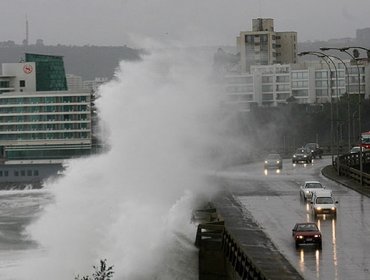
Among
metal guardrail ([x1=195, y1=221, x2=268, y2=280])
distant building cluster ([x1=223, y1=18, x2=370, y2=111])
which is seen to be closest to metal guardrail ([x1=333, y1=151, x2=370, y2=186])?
metal guardrail ([x1=195, y1=221, x2=268, y2=280])

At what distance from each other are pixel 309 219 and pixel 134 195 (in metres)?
6.89

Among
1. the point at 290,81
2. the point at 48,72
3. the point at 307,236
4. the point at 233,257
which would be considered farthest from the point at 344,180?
the point at 48,72

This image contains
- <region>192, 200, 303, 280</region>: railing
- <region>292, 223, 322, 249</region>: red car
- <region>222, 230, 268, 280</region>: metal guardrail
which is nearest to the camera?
<region>222, 230, 268, 280</region>: metal guardrail

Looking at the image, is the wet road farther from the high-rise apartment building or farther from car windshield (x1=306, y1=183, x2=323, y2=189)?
the high-rise apartment building

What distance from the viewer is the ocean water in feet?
108

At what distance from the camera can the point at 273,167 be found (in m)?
74.9

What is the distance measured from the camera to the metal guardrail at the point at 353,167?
57.0 metres

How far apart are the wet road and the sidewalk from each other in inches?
18.7

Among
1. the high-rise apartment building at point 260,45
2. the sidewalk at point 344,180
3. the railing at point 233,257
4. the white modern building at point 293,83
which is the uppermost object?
the high-rise apartment building at point 260,45

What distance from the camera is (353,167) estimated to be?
6869cm

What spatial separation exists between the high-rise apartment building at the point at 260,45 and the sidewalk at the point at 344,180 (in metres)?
111

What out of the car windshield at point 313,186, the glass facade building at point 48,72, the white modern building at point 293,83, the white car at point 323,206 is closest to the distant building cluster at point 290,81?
the white modern building at point 293,83

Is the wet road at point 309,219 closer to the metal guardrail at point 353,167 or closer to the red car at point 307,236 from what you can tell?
the red car at point 307,236

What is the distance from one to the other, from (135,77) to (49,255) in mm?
14209
